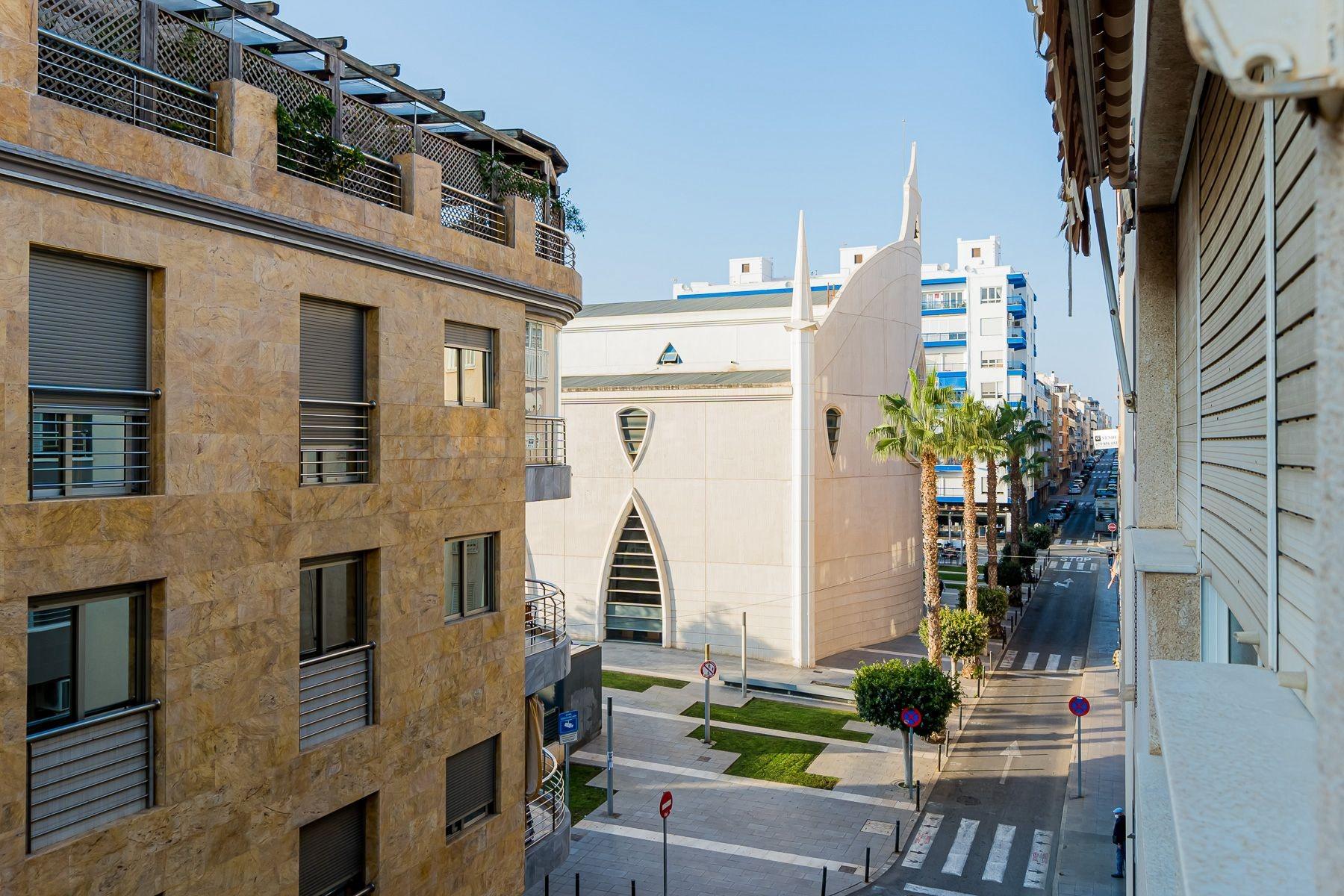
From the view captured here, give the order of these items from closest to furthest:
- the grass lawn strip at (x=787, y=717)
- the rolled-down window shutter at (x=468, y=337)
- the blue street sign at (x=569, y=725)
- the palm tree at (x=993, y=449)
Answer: the rolled-down window shutter at (x=468, y=337)
the blue street sign at (x=569, y=725)
the grass lawn strip at (x=787, y=717)
the palm tree at (x=993, y=449)

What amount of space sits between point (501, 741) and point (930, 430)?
2303 centimetres

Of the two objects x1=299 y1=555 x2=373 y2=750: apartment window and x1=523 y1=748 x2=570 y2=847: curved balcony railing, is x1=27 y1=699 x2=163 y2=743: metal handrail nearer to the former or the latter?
x1=299 y1=555 x2=373 y2=750: apartment window

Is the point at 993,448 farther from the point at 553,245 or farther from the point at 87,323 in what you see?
the point at 87,323

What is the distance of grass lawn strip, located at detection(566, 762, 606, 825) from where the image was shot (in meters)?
22.4

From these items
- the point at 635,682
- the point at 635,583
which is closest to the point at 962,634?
the point at 635,682

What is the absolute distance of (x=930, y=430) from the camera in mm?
32406

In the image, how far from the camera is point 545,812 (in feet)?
47.2

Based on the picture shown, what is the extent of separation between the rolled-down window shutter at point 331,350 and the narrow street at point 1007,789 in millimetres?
14335

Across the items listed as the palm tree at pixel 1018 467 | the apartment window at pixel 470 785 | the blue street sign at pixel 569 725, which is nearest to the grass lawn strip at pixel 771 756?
the blue street sign at pixel 569 725

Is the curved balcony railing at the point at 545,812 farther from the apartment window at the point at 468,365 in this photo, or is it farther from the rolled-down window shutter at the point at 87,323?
the rolled-down window shutter at the point at 87,323

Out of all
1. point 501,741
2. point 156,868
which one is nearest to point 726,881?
point 501,741

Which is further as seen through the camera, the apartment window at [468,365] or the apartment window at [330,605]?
the apartment window at [468,365]

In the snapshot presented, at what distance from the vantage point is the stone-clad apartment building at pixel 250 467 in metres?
7.32

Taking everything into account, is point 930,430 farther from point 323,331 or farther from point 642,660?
point 323,331
